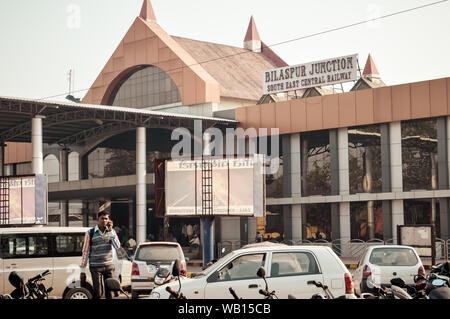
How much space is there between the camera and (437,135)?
130 feet

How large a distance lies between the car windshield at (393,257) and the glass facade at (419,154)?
73.6 feet

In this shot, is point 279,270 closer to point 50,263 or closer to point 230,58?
point 50,263

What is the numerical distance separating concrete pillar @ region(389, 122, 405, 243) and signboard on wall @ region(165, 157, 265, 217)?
12.0m

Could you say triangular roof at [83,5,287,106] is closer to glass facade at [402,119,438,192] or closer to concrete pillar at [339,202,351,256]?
concrete pillar at [339,202,351,256]

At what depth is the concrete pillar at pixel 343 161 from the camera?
42.8 metres

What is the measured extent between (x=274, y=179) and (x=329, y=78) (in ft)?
22.3

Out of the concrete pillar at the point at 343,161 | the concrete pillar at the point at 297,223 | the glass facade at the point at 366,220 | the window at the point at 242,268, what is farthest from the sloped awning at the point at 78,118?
the window at the point at 242,268

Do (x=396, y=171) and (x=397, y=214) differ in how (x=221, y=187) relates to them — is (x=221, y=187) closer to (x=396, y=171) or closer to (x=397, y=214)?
(x=396, y=171)

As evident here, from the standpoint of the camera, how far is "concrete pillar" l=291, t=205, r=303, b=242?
44.6 meters

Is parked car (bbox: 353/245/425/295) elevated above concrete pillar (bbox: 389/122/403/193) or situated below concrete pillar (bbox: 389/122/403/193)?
below

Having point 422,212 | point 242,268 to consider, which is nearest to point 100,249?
point 242,268

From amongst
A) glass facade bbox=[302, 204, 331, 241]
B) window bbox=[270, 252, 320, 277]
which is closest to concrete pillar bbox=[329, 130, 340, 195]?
glass facade bbox=[302, 204, 331, 241]

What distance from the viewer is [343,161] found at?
43031 mm
